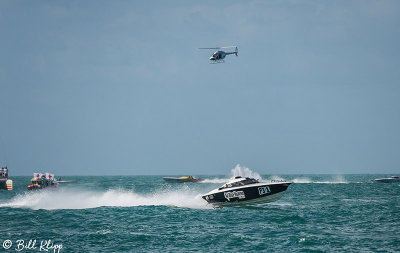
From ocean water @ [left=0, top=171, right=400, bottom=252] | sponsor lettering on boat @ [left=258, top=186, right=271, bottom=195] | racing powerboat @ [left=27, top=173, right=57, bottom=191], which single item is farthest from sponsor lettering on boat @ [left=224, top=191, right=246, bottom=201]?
racing powerboat @ [left=27, top=173, right=57, bottom=191]

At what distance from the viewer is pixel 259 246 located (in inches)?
792

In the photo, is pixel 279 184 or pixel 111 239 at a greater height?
pixel 279 184

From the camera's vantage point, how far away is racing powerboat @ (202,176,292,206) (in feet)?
109

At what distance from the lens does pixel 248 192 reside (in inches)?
1319

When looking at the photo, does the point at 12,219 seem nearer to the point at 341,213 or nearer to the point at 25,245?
the point at 25,245

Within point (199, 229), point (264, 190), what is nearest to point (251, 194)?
point (264, 190)

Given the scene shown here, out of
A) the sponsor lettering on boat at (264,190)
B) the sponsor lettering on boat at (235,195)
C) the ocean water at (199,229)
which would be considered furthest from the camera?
the sponsor lettering on boat at (235,195)

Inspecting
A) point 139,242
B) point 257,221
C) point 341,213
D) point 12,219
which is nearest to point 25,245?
point 139,242

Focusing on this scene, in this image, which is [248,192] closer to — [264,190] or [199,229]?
[264,190]

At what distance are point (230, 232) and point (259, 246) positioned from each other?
387cm

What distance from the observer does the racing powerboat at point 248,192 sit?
3334cm

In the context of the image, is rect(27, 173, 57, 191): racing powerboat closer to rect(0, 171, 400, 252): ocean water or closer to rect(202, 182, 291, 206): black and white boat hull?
rect(0, 171, 400, 252): ocean water

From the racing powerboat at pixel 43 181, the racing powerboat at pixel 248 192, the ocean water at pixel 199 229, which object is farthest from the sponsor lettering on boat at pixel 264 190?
the racing powerboat at pixel 43 181

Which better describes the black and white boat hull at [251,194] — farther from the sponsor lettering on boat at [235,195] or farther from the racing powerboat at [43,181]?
the racing powerboat at [43,181]
